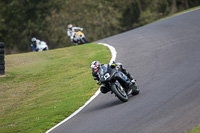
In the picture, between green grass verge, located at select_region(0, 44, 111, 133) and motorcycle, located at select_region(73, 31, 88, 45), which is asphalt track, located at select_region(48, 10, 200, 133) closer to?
green grass verge, located at select_region(0, 44, 111, 133)

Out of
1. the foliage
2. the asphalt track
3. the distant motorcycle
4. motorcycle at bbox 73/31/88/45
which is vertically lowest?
the asphalt track

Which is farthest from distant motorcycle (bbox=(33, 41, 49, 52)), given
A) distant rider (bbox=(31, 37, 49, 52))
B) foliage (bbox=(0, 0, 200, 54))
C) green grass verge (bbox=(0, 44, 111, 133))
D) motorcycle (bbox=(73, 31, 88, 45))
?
foliage (bbox=(0, 0, 200, 54))

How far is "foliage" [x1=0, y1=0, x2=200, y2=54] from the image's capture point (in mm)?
54312

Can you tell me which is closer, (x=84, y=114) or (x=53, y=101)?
(x=84, y=114)

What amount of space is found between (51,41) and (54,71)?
130ft

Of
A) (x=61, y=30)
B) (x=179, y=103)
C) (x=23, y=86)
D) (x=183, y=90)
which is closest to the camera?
(x=179, y=103)

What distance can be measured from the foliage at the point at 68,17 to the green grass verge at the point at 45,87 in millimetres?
31313

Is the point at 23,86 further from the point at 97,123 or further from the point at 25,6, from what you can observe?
the point at 25,6

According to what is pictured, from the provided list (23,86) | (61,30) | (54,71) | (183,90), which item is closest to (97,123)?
(183,90)

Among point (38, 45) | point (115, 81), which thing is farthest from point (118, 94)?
point (38, 45)

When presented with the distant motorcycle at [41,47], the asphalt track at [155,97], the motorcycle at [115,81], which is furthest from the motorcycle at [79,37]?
the motorcycle at [115,81]

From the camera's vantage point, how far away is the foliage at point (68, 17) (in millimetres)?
54312

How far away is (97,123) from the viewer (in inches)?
388

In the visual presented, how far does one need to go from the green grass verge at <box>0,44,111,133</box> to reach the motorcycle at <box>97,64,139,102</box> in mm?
1502
